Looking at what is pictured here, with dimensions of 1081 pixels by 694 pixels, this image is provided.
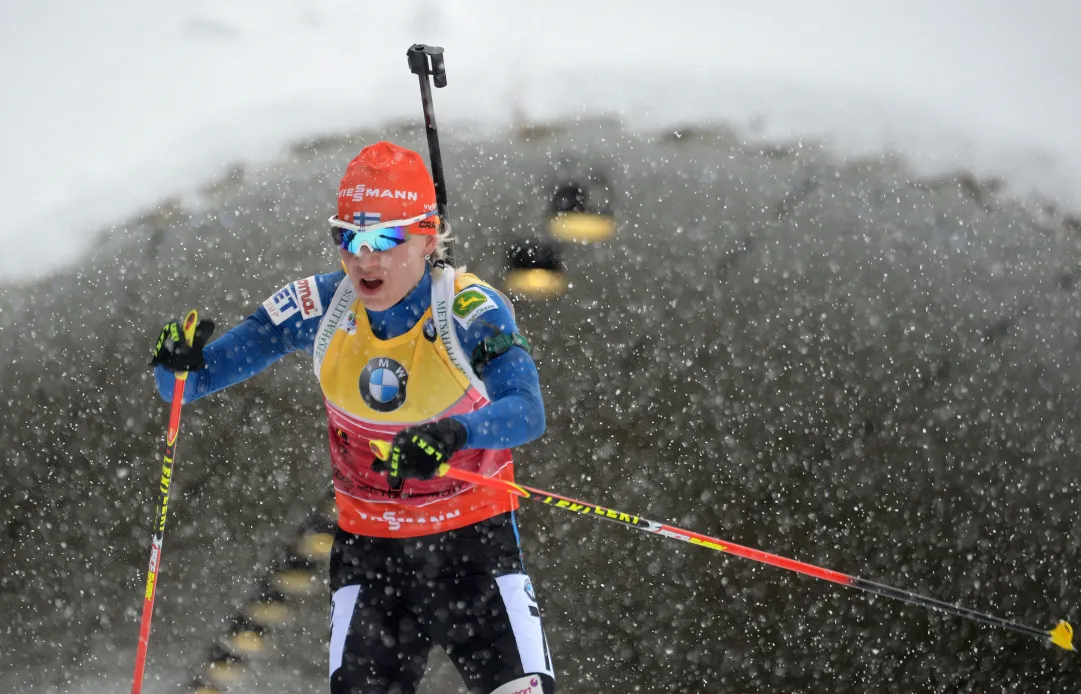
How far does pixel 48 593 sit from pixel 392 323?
5.66 feet

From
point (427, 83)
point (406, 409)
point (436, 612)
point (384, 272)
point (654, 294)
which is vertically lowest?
point (436, 612)

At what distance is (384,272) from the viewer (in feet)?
4.79

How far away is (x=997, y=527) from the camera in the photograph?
8.35 feet

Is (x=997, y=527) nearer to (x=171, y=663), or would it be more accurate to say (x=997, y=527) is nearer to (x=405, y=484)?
(x=405, y=484)

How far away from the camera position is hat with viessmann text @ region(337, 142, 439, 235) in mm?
1457

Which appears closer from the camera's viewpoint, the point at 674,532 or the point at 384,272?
the point at 384,272

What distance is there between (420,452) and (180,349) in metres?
0.47

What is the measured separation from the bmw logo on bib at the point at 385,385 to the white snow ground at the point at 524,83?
1068 mm

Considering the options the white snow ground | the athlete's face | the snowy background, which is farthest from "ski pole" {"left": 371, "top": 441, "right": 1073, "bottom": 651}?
the white snow ground

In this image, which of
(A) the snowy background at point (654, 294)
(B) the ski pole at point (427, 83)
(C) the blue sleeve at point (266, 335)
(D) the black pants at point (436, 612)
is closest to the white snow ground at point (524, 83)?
(A) the snowy background at point (654, 294)

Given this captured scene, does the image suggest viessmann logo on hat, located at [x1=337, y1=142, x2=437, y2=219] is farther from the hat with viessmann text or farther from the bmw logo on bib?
the bmw logo on bib

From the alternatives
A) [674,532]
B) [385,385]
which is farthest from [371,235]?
[674,532]

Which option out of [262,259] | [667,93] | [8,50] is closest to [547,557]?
[262,259]

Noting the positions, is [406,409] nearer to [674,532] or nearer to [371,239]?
[371,239]
